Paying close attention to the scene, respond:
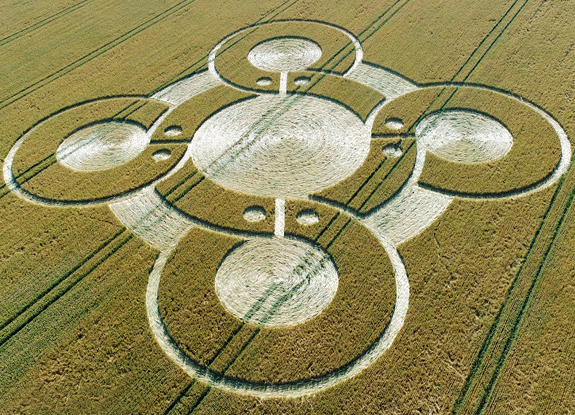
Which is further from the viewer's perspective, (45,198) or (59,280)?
(45,198)

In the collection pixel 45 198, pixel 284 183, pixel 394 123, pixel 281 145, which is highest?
pixel 45 198

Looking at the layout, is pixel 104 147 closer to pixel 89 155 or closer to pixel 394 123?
pixel 89 155

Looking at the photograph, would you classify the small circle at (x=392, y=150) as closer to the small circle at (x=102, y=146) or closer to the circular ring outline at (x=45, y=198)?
the circular ring outline at (x=45, y=198)

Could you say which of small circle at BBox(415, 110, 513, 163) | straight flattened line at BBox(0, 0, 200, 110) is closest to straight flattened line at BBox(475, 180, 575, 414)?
small circle at BBox(415, 110, 513, 163)

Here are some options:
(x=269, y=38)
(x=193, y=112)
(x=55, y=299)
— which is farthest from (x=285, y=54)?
(x=55, y=299)

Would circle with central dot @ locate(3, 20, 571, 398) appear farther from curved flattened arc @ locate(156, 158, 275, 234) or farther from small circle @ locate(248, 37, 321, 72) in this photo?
small circle @ locate(248, 37, 321, 72)

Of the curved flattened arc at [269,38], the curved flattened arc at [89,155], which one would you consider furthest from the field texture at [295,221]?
the curved flattened arc at [269,38]

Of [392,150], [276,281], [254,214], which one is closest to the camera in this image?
[276,281]
